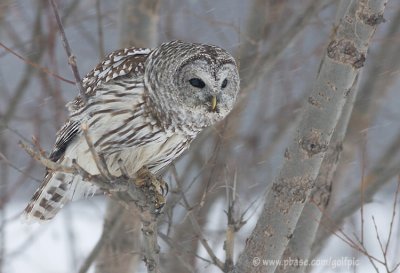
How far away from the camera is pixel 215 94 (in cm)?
384

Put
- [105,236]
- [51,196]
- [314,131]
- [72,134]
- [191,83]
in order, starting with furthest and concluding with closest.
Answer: [105,236] < [51,196] < [72,134] < [191,83] < [314,131]

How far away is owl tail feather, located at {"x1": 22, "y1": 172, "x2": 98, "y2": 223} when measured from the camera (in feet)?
14.5

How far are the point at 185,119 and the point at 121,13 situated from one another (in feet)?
A: 4.90

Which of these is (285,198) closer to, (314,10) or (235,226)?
(235,226)

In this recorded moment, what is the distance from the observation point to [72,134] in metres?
4.12

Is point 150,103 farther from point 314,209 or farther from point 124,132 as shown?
point 314,209

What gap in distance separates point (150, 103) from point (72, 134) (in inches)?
19.4

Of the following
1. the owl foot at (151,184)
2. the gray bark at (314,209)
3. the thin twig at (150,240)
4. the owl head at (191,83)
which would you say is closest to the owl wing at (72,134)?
the owl head at (191,83)

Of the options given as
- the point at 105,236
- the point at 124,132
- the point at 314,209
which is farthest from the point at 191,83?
Result: the point at 105,236

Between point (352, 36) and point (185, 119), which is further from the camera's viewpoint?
point (185, 119)

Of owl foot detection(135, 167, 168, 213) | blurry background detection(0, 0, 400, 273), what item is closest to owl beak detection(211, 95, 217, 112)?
blurry background detection(0, 0, 400, 273)

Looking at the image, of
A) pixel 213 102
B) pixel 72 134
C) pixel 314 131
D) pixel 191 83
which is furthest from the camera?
pixel 72 134

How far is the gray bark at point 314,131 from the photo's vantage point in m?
3.17

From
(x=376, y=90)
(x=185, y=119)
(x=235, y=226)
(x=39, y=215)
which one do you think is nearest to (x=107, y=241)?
(x=39, y=215)
